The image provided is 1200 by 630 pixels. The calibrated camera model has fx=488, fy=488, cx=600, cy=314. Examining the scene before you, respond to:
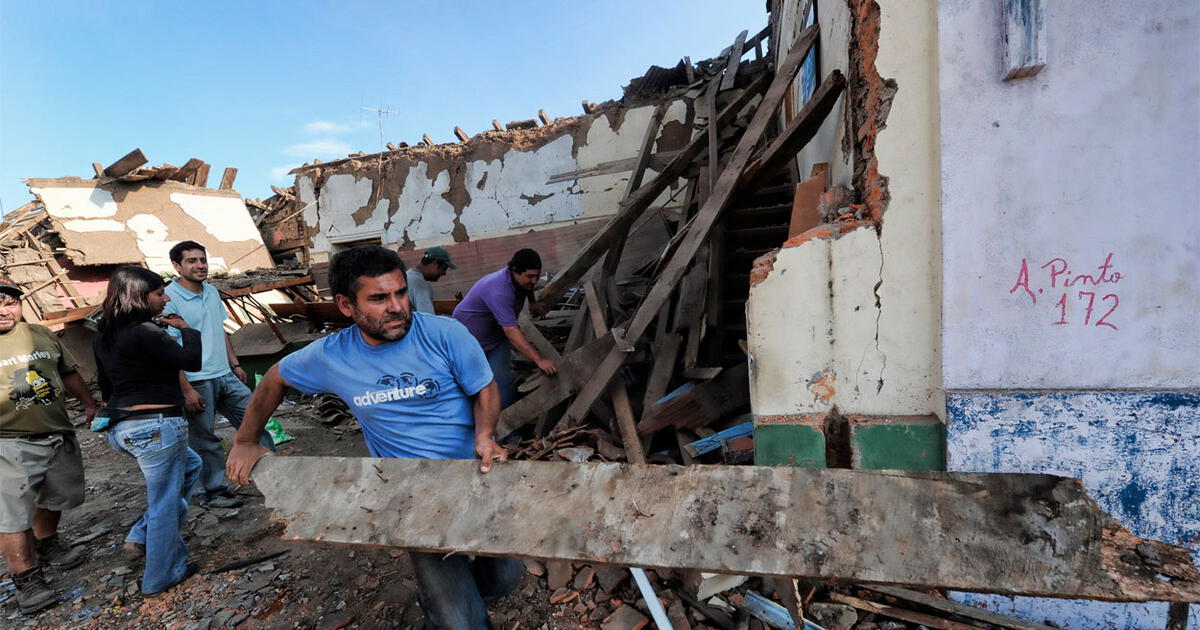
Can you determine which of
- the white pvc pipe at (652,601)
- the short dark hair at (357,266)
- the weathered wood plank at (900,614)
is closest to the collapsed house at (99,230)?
the short dark hair at (357,266)

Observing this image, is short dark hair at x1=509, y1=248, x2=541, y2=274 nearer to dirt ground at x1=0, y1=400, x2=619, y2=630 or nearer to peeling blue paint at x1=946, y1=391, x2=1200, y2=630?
dirt ground at x1=0, y1=400, x2=619, y2=630

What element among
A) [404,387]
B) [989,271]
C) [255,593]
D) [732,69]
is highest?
[732,69]

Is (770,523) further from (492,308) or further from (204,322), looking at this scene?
(204,322)

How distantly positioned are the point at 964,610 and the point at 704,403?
160 centimetres

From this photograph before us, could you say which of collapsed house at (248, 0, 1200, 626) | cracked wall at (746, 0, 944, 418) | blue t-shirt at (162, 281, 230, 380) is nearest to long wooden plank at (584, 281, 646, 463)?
collapsed house at (248, 0, 1200, 626)

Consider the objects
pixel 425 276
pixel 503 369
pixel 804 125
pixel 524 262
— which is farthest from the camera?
pixel 425 276

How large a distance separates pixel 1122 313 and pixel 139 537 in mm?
5354

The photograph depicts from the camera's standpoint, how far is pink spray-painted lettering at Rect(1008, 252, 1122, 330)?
1.93m

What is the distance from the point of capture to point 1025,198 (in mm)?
1962

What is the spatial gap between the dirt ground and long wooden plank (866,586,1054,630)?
51.0 inches

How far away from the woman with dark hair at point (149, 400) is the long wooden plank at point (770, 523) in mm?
1504

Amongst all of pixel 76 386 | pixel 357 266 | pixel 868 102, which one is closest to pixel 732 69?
pixel 868 102

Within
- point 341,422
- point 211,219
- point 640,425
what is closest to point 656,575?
point 640,425

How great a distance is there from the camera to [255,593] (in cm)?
282
